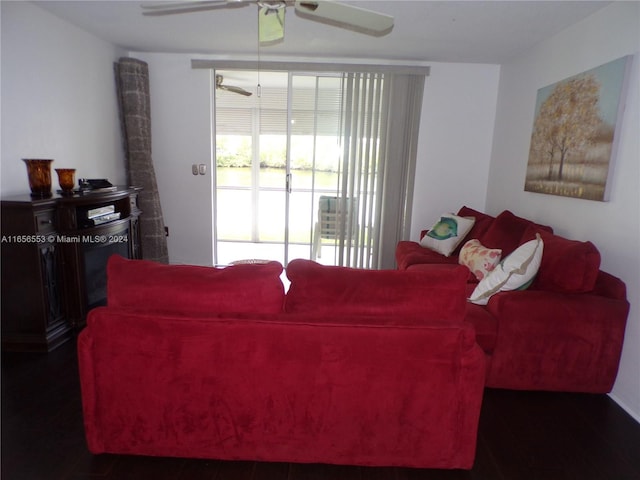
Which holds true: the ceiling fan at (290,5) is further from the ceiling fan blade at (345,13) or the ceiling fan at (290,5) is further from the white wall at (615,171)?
the white wall at (615,171)

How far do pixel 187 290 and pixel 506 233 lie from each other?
254 centimetres

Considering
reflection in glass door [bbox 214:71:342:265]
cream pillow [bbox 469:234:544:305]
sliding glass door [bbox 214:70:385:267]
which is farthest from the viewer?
reflection in glass door [bbox 214:71:342:265]

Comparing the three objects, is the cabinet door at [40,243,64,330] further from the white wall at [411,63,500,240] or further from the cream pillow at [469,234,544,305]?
the white wall at [411,63,500,240]

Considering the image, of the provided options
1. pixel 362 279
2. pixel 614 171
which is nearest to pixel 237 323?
pixel 362 279

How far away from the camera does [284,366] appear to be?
56.7 inches

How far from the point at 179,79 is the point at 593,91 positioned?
12.5 feet

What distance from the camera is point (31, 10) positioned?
108 inches

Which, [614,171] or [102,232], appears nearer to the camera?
[614,171]

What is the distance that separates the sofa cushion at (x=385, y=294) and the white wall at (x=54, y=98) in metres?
2.43

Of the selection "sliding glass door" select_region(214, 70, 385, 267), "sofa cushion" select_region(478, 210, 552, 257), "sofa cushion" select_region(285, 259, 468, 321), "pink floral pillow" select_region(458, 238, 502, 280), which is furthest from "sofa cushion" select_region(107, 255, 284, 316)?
"sliding glass door" select_region(214, 70, 385, 267)

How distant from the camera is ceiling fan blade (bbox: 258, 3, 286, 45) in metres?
1.98

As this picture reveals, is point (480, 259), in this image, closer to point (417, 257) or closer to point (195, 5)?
point (417, 257)

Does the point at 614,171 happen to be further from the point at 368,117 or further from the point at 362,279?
the point at 368,117

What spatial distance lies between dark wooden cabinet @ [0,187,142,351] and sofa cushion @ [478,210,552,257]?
306cm
